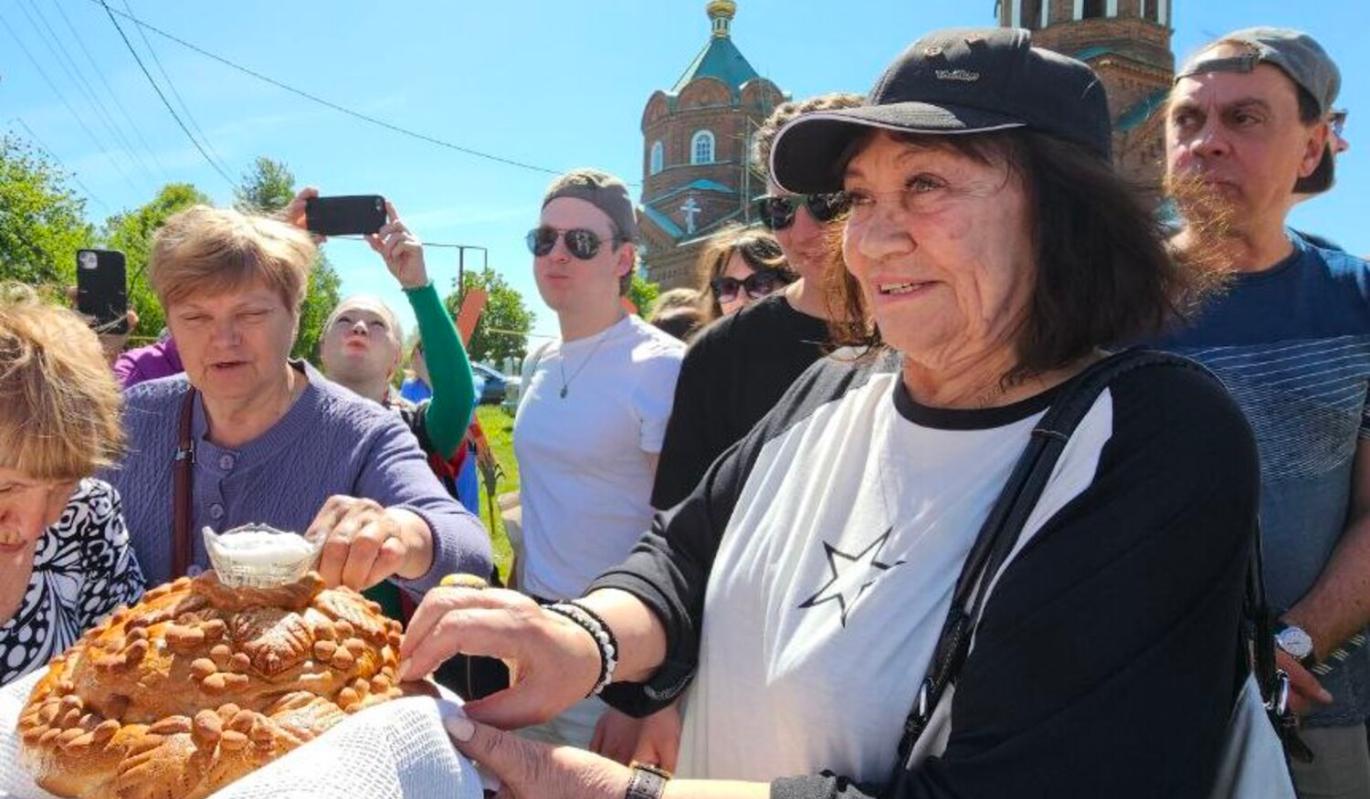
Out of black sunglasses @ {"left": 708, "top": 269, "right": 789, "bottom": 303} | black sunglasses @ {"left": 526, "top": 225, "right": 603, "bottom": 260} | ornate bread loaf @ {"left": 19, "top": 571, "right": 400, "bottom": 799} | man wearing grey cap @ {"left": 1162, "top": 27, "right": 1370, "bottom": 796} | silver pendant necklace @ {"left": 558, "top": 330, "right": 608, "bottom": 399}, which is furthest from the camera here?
black sunglasses @ {"left": 708, "top": 269, "right": 789, "bottom": 303}

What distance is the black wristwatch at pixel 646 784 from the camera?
4.58 ft

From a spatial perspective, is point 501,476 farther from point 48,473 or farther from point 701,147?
point 701,147

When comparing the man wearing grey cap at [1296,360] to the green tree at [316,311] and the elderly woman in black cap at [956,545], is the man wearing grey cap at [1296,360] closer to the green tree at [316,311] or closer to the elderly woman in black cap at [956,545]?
the elderly woman in black cap at [956,545]

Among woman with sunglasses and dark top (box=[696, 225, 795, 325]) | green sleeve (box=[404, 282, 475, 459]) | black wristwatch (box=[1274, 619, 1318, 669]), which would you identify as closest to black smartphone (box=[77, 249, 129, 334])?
green sleeve (box=[404, 282, 475, 459])

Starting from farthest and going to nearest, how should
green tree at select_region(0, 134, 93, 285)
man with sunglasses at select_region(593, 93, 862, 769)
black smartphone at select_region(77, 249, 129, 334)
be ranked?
1. green tree at select_region(0, 134, 93, 285)
2. black smartphone at select_region(77, 249, 129, 334)
3. man with sunglasses at select_region(593, 93, 862, 769)

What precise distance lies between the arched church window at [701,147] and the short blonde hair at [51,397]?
57438 mm

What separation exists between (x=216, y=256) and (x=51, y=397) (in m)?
0.60

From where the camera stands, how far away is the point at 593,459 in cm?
372

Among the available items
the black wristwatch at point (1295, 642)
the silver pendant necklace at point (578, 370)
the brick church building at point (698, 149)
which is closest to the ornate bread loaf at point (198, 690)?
the black wristwatch at point (1295, 642)

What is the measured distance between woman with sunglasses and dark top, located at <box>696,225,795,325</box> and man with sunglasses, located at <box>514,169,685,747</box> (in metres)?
0.84

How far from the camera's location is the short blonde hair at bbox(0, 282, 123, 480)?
172 centimetres

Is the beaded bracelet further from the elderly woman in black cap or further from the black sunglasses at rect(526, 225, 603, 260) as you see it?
the black sunglasses at rect(526, 225, 603, 260)

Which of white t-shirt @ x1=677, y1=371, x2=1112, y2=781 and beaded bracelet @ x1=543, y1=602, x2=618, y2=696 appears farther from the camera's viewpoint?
beaded bracelet @ x1=543, y1=602, x2=618, y2=696

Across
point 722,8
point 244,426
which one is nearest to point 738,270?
→ point 244,426
